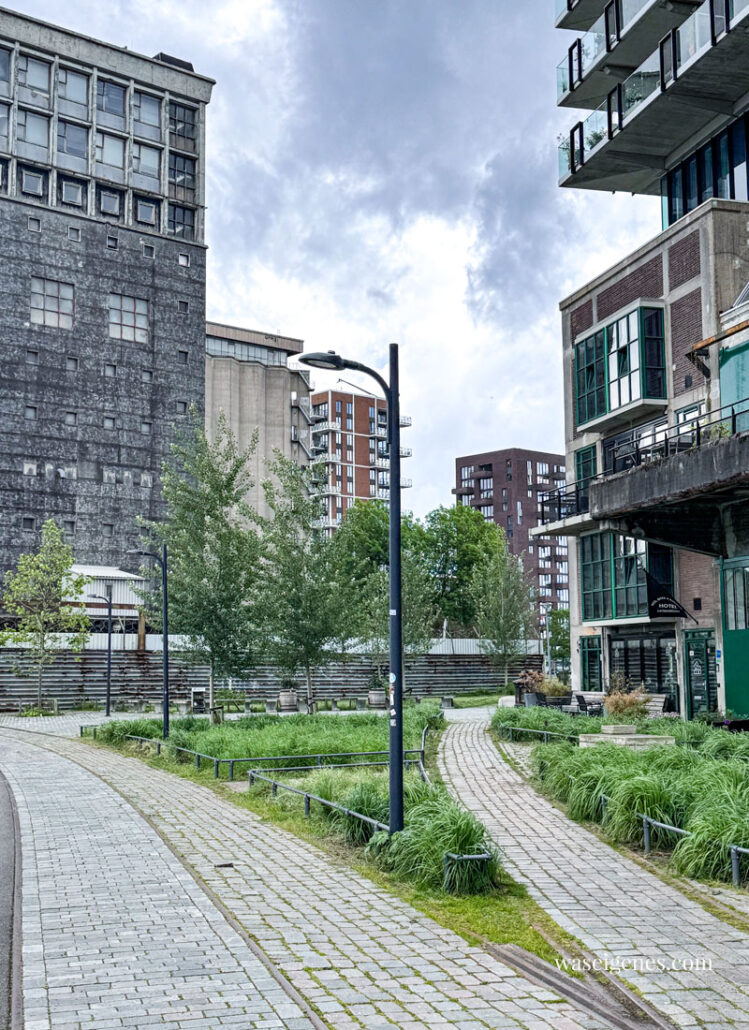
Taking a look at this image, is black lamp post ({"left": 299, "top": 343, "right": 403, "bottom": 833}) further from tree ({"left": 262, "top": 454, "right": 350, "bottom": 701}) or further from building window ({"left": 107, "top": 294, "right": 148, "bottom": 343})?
building window ({"left": 107, "top": 294, "right": 148, "bottom": 343})

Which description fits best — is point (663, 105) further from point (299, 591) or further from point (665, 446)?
point (299, 591)

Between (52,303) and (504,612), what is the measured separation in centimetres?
3572

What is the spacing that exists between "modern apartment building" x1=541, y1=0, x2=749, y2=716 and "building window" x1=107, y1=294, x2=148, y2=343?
4176 cm

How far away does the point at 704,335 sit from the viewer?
99.5ft

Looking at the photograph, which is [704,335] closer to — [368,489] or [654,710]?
[654,710]

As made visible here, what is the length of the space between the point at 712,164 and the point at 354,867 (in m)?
29.0

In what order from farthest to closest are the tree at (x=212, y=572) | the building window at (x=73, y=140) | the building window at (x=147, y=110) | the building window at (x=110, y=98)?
the building window at (x=147, y=110), the building window at (x=110, y=98), the building window at (x=73, y=140), the tree at (x=212, y=572)

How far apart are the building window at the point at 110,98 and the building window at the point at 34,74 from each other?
139 inches

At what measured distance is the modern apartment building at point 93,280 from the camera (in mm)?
68562

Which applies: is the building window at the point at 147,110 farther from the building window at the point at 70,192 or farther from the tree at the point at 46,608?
the tree at the point at 46,608

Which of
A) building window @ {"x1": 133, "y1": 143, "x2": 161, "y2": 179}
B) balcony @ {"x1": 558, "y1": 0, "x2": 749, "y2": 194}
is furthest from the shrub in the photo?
building window @ {"x1": 133, "y1": 143, "x2": 161, "y2": 179}

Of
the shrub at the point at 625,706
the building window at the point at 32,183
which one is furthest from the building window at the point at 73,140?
the shrub at the point at 625,706

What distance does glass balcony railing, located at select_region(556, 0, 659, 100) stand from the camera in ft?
113

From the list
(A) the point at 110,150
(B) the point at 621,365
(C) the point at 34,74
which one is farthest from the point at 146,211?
(B) the point at 621,365
